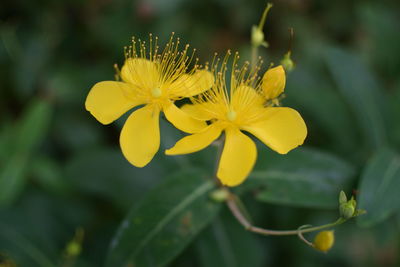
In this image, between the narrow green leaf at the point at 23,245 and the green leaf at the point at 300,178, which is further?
the narrow green leaf at the point at 23,245

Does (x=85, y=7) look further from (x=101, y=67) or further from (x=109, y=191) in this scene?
(x=109, y=191)

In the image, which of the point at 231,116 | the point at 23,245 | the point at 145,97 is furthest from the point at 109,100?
the point at 23,245

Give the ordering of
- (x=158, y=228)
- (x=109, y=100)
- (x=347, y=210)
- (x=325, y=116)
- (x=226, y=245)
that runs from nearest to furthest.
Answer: (x=347, y=210) < (x=109, y=100) < (x=158, y=228) < (x=226, y=245) < (x=325, y=116)

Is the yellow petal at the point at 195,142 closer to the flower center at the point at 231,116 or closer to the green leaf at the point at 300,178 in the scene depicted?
the flower center at the point at 231,116

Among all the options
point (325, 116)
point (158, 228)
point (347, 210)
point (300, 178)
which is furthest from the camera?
point (325, 116)

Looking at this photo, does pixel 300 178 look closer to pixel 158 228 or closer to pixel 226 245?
pixel 226 245

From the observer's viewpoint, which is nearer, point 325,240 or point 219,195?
point 325,240

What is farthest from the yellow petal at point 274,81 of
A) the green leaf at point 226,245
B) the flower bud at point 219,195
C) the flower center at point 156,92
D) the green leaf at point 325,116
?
the green leaf at point 325,116
